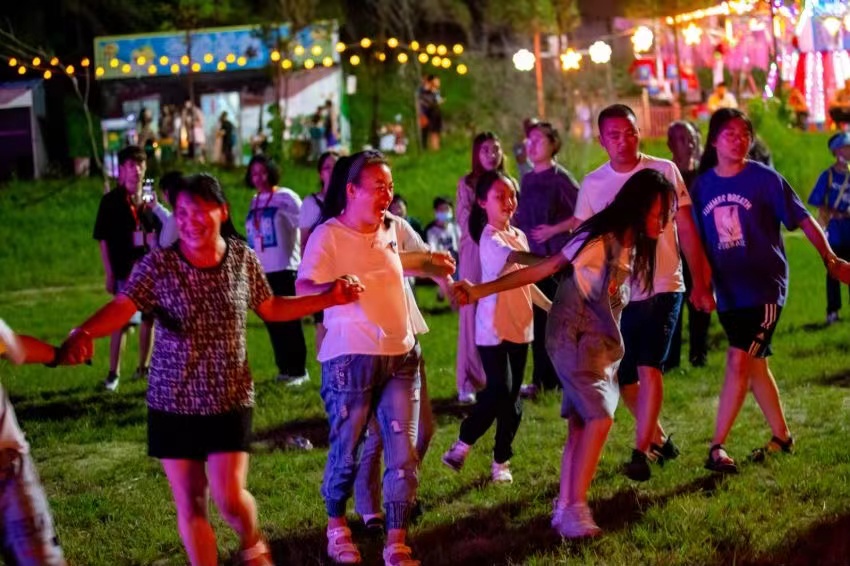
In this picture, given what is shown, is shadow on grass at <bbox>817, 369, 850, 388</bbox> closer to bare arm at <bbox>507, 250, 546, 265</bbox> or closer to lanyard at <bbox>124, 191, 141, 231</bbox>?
bare arm at <bbox>507, 250, 546, 265</bbox>

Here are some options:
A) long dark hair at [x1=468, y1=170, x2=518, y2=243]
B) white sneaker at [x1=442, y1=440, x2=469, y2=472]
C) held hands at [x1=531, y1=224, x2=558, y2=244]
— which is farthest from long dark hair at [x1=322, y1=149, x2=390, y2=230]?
held hands at [x1=531, y1=224, x2=558, y2=244]

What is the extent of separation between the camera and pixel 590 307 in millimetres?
6133

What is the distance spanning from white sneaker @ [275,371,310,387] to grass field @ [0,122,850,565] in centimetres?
13

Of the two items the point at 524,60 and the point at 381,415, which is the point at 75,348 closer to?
the point at 381,415

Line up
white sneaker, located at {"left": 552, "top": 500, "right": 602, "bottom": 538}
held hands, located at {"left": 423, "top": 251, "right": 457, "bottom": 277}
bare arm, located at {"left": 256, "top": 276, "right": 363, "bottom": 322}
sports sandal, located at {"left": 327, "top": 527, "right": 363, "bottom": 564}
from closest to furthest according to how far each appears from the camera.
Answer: bare arm, located at {"left": 256, "top": 276, "right": 363, "bottom": 322}, sports sandal, located at {"left": 327, "top": 527, "right": 363, "bottom": 564}, white sneaker, located at {"left": 552, "top": 500, "right": 602, "bottom": 538}, held hands, located at {"left": 423, "top": 251, "right": 457, "bottom": 277}

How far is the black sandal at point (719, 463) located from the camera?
7.21 meters

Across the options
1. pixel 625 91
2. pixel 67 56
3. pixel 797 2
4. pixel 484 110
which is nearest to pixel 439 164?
pixel 484 110

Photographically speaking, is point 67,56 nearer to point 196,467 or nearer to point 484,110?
point 484,110

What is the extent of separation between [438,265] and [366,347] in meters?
0.66

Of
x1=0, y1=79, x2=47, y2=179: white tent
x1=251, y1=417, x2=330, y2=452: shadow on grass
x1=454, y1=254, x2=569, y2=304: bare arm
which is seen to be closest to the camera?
x1=454, y1=254, x2=569, y2=304: bare arm

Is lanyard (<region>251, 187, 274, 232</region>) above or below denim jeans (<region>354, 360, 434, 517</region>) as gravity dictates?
above

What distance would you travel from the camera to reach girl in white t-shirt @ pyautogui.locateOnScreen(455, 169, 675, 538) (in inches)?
241

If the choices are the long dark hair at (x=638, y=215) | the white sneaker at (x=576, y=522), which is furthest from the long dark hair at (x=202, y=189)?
the white sneaker at (x=576, y=522)

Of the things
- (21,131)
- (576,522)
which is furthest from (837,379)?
(21,131)
